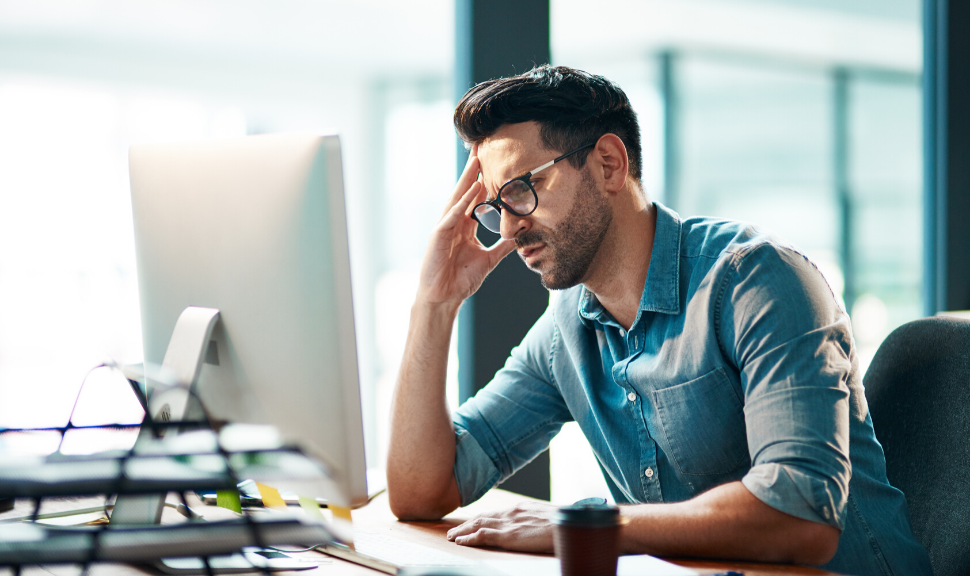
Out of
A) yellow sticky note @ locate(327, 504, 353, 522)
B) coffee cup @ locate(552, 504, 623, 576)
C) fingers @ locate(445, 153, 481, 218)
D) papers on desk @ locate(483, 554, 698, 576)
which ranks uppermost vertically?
fingers @ locate(445, 153, 481, 218)

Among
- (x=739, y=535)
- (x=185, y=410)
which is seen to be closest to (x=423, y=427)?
(x=185, y=410)

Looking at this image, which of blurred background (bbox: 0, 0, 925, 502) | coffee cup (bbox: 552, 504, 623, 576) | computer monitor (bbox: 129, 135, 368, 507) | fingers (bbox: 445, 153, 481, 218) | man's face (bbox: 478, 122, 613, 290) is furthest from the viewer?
blurred background (bbox: 0, 0, 925, 502)

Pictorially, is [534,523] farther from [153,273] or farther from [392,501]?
[153,273]

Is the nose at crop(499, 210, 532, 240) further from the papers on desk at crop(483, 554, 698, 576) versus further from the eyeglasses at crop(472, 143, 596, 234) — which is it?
the papers on desk at crop(483, 554, 698, 576)

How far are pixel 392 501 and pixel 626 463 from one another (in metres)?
0.39

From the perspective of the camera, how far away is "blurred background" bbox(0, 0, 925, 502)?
542cm

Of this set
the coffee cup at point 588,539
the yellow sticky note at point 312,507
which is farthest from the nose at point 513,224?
the coffee cup at point 588,539

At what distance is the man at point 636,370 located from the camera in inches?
39.3

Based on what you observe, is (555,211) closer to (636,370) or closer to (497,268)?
(636,370)

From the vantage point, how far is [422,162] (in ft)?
24.0

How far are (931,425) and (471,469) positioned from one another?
29.8 inches

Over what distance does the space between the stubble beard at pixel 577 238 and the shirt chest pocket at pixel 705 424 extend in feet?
0.82

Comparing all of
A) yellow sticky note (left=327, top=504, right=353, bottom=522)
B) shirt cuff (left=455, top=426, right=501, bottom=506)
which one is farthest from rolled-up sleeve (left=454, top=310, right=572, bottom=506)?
yellow sticky note (left=327, top=504, right=353, bottom=522)

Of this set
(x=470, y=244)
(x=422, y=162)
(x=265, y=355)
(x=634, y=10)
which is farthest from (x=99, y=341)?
(x=265, y=355)
